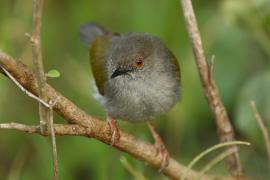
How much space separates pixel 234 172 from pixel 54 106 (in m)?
1.91

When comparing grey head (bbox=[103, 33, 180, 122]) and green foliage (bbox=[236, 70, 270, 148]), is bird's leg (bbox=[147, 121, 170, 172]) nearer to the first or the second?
grey head (bbox=[103, 33, 180, 122])

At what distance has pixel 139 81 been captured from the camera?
16.3 ft

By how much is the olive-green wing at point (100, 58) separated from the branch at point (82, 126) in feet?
2.92

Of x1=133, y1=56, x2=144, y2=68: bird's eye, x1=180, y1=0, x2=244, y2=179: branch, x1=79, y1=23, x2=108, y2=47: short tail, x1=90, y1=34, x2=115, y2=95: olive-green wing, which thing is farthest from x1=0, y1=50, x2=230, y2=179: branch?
x1=79, y1=23, x2=108, y2=47: short tail

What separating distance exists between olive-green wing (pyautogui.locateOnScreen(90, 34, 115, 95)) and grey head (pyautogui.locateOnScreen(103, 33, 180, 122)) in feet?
0.39

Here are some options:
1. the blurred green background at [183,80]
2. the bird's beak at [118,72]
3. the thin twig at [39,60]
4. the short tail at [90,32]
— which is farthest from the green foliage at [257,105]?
the thin twig at [39,60]

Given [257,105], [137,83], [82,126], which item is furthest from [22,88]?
[257,105]

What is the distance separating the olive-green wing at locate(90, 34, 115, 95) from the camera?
531 centimetres

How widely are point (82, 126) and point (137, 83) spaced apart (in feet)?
4.17

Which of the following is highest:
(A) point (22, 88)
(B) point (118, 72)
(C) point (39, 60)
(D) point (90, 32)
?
(C) point (39, 60)

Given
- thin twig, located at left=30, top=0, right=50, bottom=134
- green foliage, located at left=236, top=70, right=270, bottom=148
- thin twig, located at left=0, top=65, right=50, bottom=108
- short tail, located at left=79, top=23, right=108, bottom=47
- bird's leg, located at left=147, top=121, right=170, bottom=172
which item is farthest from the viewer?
short tail, located at left=79, top=23, right=108, bottom=47

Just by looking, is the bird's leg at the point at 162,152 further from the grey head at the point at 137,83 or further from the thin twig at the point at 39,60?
the thin twig at the point at 39,60

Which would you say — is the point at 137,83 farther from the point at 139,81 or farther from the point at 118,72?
the point at 118,72

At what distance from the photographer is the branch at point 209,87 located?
4.59 metres
